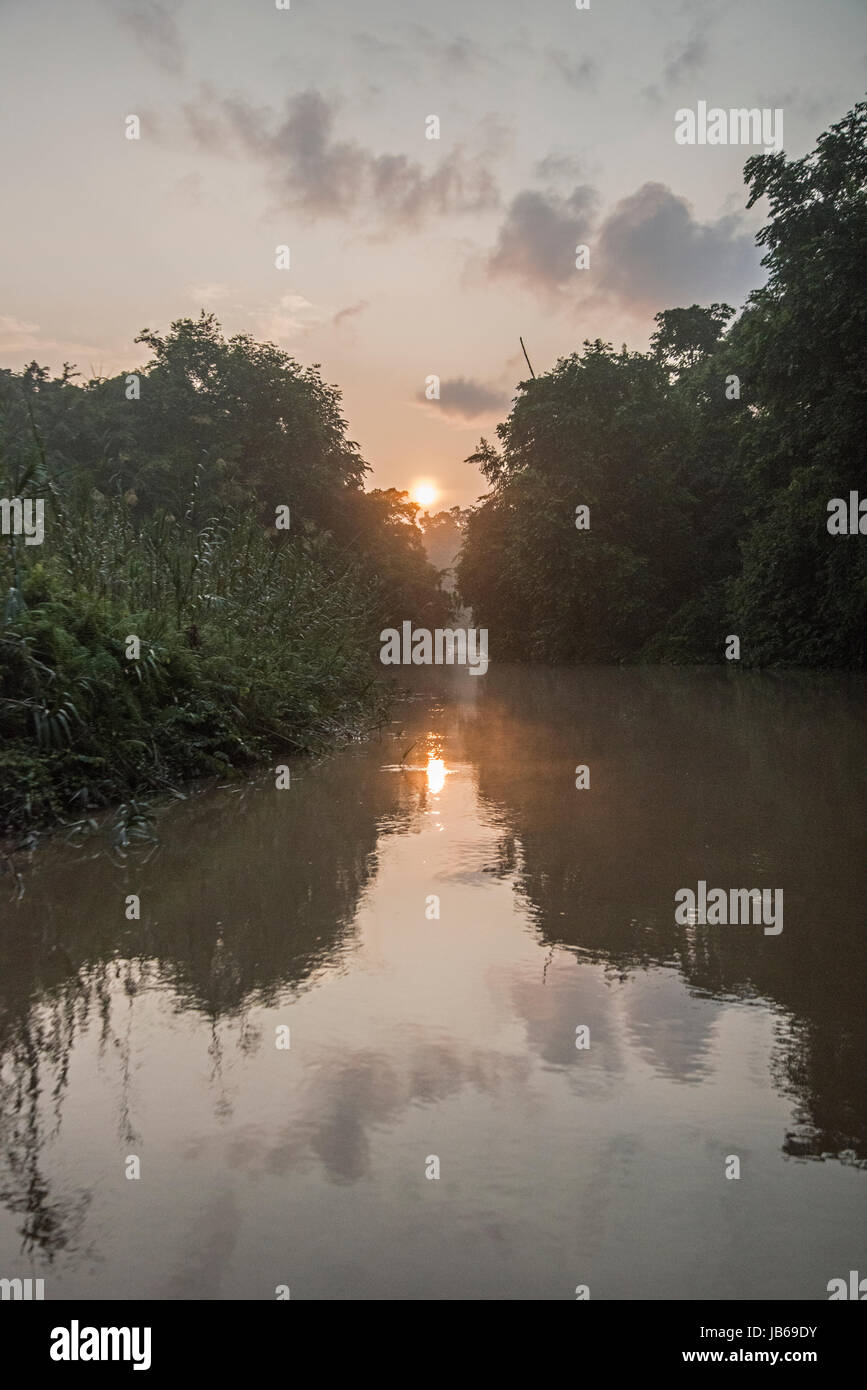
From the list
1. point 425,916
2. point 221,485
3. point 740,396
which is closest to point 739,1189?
point 425,916

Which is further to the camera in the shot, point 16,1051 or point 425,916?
point 425,916

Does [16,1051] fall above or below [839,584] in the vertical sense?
below

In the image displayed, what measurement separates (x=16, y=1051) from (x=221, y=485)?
31.8 meters

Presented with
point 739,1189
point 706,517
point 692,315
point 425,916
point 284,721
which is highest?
point 692,315

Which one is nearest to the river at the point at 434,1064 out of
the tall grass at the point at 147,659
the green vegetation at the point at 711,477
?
the tall grass at the point at 147,659

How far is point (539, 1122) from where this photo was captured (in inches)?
106

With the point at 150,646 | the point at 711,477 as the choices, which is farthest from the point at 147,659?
the point at 711,477

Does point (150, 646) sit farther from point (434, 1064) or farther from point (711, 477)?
point (711, 477)

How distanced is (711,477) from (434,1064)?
34776 mm

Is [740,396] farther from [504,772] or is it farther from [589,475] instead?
[504,772]

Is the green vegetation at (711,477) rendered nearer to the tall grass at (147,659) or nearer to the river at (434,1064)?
the tall grass at (147,659)

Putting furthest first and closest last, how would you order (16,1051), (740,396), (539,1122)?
(740,396) → (16,1051) → (539,1122)

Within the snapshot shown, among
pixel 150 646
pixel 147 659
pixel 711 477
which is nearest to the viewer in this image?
pixel 147 659

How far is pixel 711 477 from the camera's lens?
3578 centimetres
